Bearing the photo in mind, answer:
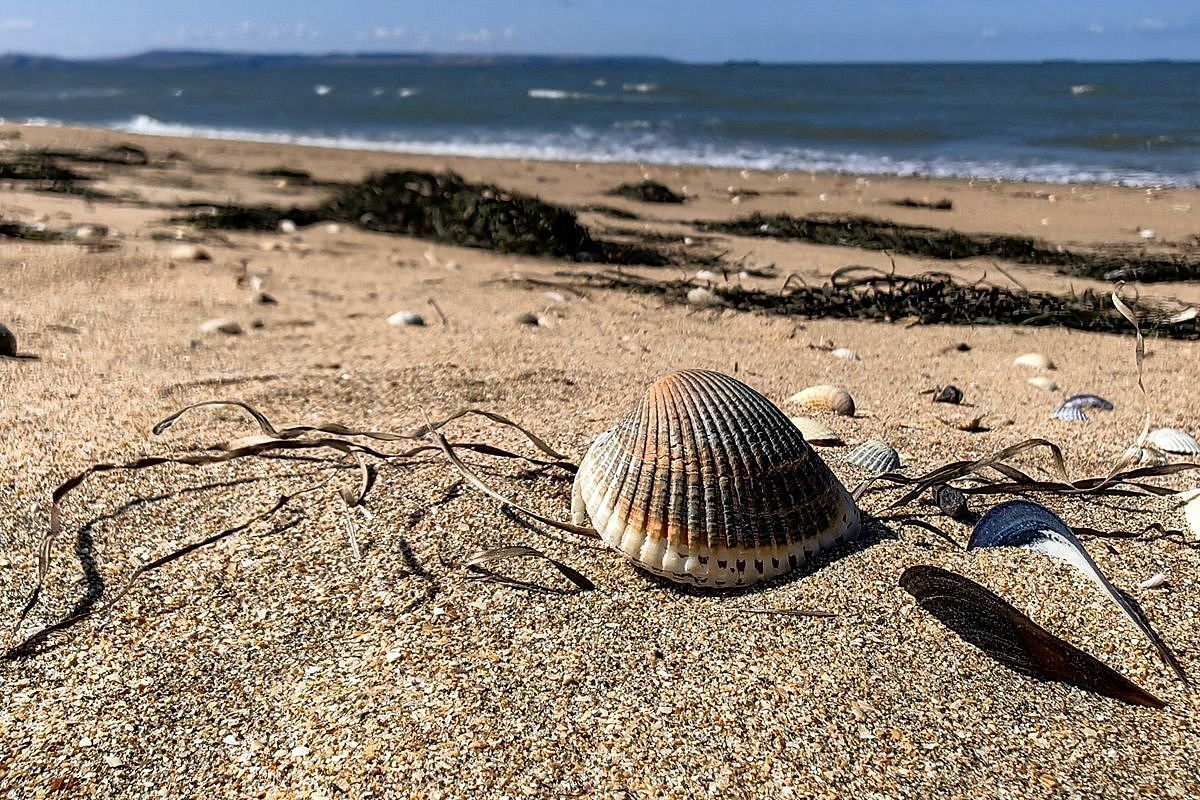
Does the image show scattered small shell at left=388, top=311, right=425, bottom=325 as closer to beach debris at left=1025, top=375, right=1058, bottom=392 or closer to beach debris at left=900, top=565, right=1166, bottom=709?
beach debris at left=1025, top=375, right=1058, bottom=392

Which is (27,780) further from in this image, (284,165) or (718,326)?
(284,165)

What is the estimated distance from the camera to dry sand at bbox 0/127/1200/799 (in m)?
1.54

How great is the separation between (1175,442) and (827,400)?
1109mm

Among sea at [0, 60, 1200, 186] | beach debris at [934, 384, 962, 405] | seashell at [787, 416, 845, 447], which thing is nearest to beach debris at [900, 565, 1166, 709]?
seashell at [787, 416, 845, 447]

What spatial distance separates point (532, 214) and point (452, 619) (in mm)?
5425

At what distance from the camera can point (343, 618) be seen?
6.30 ft

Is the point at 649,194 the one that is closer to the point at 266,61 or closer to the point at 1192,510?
the point at 1192,510

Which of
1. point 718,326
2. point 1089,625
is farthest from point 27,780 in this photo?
point 718,326

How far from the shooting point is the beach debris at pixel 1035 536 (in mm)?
2012

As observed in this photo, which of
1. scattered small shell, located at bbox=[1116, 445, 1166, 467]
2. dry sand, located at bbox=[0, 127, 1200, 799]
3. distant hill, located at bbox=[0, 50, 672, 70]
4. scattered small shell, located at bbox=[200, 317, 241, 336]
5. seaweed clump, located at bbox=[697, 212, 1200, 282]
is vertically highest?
distant hill, located at bbox=[0, 50, 672, 70]

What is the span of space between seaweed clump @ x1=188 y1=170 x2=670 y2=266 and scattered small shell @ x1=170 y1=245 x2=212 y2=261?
58.0 inches

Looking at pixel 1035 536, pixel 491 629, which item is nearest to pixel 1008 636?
pixel 1035 536

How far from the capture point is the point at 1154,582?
2078 millimetres

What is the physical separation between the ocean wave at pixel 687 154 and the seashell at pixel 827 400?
1078 centimetres
